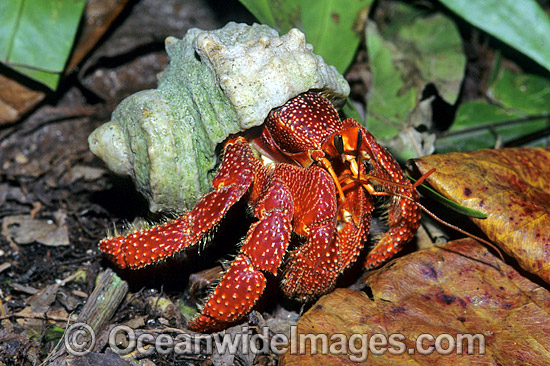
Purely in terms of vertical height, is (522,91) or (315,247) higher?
(522,91)

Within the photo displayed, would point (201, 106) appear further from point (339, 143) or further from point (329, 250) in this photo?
point (329, 250)

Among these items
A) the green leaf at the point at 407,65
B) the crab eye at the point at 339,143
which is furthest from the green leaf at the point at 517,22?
the crab eye at the point at 339,143

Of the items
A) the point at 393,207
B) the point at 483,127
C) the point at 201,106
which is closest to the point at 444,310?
the point at 393,207

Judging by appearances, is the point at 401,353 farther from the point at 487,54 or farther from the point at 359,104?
the point at 487,54

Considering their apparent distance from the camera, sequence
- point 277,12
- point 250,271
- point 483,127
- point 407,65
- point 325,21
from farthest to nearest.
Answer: point 407,65, point 483,127, point 325,21, point 277,12, point 250,271

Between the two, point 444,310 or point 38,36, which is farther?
point 38,36

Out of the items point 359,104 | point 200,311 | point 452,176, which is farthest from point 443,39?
point 200,311

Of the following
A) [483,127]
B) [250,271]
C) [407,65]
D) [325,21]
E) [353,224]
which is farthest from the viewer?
[407,65]
